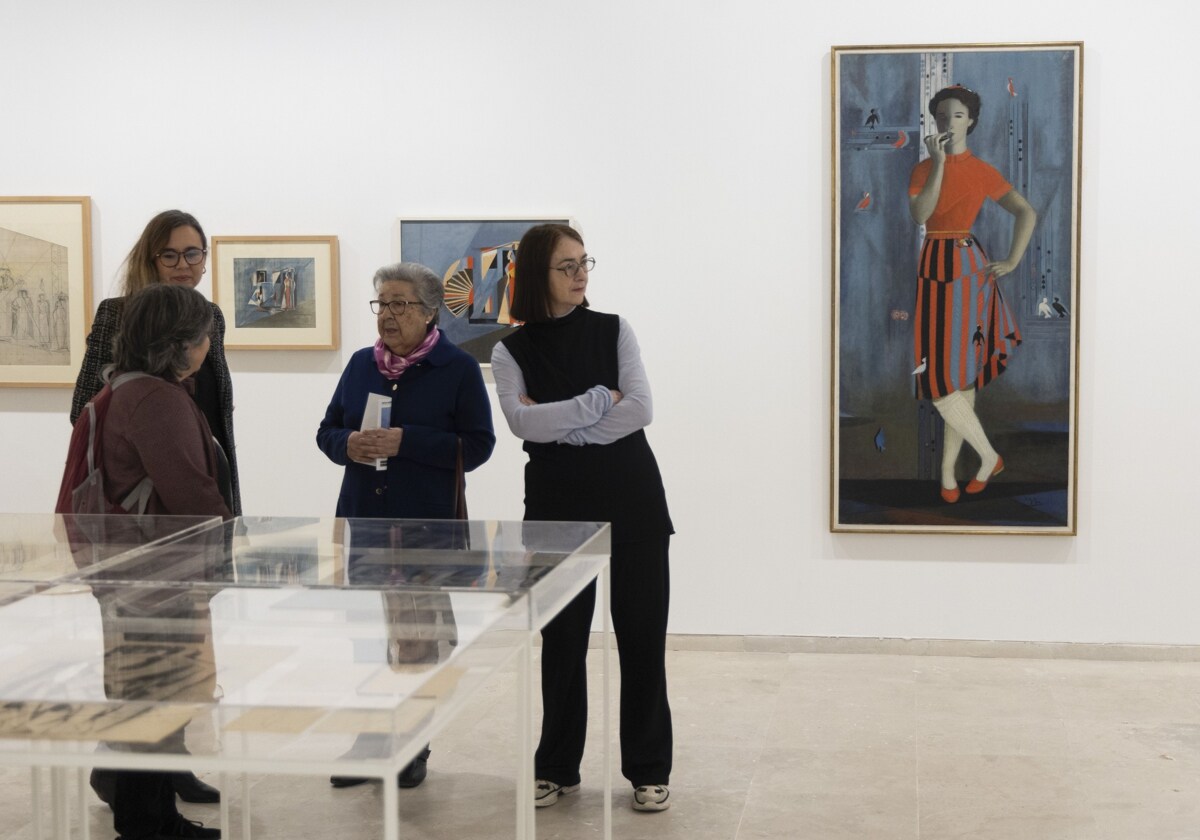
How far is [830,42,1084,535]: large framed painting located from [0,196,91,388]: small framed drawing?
148 inches

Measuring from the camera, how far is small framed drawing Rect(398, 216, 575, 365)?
675 cm

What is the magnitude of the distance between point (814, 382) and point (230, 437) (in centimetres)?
Answer: 307

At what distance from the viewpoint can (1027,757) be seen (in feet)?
16.4

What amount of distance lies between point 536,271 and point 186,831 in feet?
6.57

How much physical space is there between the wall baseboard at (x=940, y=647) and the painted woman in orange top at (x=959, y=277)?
77cm

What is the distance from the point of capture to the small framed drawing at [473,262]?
6.75 m

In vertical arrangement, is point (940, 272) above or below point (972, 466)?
above

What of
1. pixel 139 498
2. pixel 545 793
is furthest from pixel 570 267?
pixel 545 793

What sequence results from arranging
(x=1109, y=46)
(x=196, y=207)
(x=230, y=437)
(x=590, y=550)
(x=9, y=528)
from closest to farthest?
(x=590, y=550), (x=9, y=528), (x=230, y=437), (x=1109, y=46), (x=196, y=207)

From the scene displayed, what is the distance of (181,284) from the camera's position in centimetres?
429

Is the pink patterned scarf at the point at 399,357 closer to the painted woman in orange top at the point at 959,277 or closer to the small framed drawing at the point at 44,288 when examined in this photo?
the painted woman in orange top at the point at 959,277

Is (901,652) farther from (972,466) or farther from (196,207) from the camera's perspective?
(196,207)

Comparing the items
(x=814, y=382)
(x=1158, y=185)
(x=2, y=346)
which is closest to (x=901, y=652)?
(x=814, y=382)

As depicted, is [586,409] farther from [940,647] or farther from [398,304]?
[940,647]
